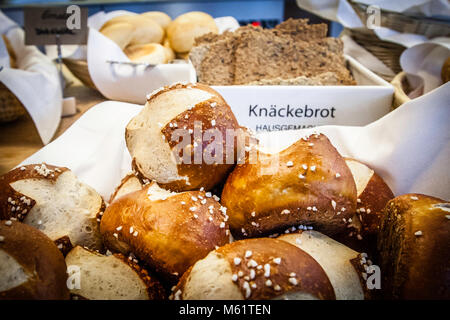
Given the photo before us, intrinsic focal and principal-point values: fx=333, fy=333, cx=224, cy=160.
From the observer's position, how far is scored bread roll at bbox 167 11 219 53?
7.61ft

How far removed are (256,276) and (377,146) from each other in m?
0.71

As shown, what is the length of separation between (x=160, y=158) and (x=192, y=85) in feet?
0.79

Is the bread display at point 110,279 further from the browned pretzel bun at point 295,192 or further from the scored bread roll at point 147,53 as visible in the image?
the scored bread roll at point 147,53

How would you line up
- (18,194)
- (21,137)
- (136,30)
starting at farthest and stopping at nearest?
(136,30), (21,137), (18,194)

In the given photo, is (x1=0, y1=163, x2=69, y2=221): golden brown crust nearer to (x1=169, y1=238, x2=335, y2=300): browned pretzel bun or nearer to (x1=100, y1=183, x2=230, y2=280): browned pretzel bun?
(x1=100, y1=183, x2=230, y2=280): browned pretzel bun

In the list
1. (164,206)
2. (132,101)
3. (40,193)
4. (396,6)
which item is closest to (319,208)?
(164,206)

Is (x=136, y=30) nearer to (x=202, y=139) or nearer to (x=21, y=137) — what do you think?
(x=21, y=137)

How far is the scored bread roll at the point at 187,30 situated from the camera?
7.61 ft

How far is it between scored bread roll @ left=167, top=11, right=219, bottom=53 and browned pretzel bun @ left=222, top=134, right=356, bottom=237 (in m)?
1.69

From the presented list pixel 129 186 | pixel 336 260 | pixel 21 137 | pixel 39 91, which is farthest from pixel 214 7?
pixel 336 260

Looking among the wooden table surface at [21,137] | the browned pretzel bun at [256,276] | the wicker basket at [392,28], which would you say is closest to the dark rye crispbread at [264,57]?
the wicker basket at [392,28]

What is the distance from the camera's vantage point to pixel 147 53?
82.6 inches

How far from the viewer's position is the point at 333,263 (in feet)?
2.51
